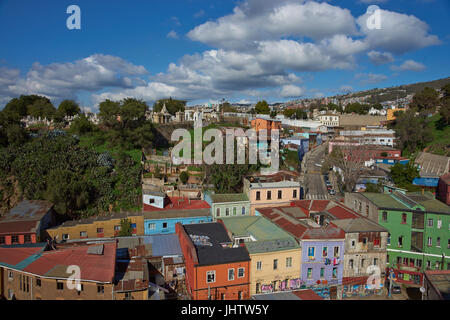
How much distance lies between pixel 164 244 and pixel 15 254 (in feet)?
21.0

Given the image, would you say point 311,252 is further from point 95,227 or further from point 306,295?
point 95,227

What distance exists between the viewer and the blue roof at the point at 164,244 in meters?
15.1

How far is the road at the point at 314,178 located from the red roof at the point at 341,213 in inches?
169

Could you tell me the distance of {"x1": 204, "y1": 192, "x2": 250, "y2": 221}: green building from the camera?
18859mm

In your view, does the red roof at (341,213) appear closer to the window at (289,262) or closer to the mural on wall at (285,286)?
the window at (289,262)

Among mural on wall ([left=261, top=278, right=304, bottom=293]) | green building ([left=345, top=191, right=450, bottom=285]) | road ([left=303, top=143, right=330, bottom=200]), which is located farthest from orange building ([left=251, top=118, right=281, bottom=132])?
mural on wall ([left=261, top=278, right=304, bottom=293])

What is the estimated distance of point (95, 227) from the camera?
18.1 meters

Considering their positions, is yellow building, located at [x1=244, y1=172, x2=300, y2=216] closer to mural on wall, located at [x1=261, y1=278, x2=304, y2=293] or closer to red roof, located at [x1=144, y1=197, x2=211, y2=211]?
red roof, located at [x1=144, y1=197, x2=211, y2=211]

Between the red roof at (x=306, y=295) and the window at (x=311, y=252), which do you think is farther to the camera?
the window at (x=311, y=252)

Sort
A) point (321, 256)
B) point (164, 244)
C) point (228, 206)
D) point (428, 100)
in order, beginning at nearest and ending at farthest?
point (321, 256), point (164, 244), point (228, 206), point (428, 100)

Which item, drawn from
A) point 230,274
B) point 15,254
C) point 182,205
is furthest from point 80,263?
point 182,205

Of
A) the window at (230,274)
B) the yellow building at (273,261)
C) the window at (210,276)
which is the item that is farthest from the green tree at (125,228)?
the window at (230,274)

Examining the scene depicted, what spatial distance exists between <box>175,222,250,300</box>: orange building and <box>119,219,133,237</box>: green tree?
17.6 feet

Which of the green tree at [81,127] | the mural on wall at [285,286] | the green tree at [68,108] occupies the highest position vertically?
the green tree at [68,108]
